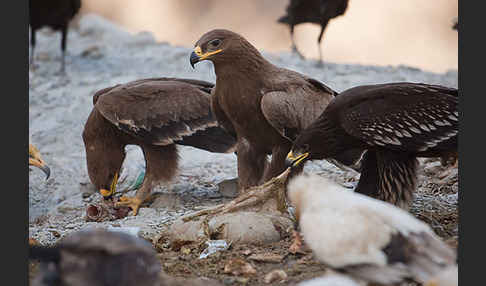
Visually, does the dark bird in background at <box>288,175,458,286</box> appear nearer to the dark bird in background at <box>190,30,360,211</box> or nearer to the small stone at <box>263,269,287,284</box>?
the small stone at <box>263,269,287,284</box>

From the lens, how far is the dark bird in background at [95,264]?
2139 millimetres

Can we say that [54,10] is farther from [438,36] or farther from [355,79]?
[438,36]

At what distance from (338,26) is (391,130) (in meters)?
8.45

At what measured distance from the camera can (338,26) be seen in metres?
Result: 11.8

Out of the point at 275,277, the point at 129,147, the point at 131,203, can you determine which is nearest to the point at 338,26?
the point at 129,147

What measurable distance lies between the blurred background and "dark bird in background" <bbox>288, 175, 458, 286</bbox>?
304 inches

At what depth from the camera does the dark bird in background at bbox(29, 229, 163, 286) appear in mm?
2139

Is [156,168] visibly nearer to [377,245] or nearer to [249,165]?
[249,165]

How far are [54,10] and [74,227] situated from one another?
564 cm

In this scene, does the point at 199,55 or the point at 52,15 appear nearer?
the point at 199,55

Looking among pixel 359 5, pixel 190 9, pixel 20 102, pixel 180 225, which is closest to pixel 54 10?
pixel 190 9

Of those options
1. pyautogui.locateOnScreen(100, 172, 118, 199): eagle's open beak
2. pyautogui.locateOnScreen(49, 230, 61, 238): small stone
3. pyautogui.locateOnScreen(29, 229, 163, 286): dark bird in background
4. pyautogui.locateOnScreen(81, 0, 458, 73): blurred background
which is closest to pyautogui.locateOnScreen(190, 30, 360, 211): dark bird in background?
pyautogui.locateOnScreen(100, 172, 118, 199): eagle's open beak

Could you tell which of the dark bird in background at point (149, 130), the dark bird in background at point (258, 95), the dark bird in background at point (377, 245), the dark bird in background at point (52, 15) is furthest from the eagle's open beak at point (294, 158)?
the dark bird in background at point (52, 15)

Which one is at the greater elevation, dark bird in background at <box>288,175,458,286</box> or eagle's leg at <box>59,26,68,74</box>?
dark bird in background at <box>288,175,458,286</box>
